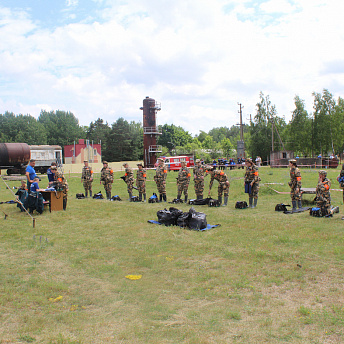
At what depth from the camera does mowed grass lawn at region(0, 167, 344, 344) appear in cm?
419

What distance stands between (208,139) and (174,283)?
107 metres

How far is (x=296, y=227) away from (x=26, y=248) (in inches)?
280

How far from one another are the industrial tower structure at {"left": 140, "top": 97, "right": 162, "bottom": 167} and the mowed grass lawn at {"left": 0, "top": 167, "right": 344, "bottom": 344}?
142ft

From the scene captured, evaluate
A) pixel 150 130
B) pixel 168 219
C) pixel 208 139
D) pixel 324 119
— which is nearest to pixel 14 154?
pixel 168 219

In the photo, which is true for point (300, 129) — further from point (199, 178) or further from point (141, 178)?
point (141, 178)

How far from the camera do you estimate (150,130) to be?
175 ft

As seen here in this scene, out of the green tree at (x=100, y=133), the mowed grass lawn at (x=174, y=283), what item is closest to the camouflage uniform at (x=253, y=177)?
the mowed grass lawn at (x=174, y=283)

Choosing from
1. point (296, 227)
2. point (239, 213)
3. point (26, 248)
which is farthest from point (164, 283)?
point (239, 213)

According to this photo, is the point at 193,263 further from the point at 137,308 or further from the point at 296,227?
the point at 296,227

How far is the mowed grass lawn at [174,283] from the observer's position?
4191mm

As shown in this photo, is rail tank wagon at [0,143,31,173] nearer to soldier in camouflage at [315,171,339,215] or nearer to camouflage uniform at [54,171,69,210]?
camouflage uniform at [54,171,69,210]

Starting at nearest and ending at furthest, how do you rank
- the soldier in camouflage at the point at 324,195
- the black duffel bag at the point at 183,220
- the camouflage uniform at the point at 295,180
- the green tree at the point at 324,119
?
the black duffel bag at the point at 183,220
the soldier in camouflage at the point at 324,195
the camouflage uniform at the point at 295,180
the green tree at the point at 324,119

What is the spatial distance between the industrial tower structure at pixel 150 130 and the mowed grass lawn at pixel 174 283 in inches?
1704

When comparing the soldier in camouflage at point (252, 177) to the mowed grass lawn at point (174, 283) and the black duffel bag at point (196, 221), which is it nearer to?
A: the mowed grass lawn at point (174, 283)
